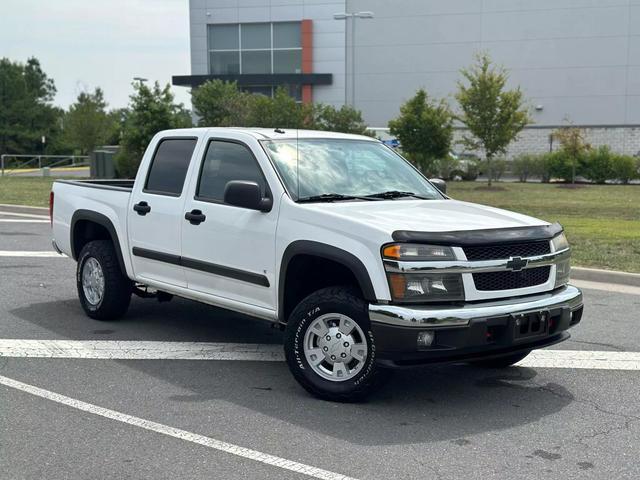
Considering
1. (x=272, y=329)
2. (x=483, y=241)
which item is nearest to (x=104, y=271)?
(x=272, y=329)

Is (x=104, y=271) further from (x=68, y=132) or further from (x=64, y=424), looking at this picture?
(x=68, y=132)

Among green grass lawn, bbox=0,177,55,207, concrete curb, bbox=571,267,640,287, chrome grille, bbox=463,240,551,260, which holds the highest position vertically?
chrome grille, bbox=463,240,551,260

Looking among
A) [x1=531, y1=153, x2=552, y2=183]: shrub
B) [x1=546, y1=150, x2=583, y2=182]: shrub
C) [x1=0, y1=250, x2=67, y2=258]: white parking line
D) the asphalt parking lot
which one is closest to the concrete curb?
the asphalt parking lot

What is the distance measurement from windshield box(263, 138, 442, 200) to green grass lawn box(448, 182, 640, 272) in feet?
16.5

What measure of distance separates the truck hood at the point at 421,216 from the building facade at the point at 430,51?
4332cm

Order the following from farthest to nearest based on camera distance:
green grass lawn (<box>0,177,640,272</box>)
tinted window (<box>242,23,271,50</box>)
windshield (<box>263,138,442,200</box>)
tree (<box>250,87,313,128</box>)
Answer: tinted window (<box>242,23,271,50</box>) < tree (<box>250,87,313,128</box>) < green grass lawn (<box>0,177,640,272</box>) < windshield (<box>263,138,442,200</box>)

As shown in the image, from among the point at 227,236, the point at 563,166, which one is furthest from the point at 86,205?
the point at 563,166

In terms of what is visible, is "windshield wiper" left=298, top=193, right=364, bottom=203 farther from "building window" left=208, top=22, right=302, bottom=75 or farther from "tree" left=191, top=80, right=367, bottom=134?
"building window" left=208, top=22, right=302, bottom=75

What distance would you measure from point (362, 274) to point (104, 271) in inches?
129

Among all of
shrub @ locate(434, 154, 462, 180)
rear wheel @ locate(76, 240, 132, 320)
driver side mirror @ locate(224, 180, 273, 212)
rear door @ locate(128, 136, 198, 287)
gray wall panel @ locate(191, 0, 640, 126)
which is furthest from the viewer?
gray wall panel @ locate(191, 0, 640, 126)

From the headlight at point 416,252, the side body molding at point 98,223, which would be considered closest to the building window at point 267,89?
Answer: the side body molding at point 98,223

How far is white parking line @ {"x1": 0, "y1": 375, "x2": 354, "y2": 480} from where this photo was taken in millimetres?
4164

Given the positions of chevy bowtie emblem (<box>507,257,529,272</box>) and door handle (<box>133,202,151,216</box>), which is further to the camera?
door handle (<box>133,202,151,216</box>)

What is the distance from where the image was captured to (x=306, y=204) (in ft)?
18.3
